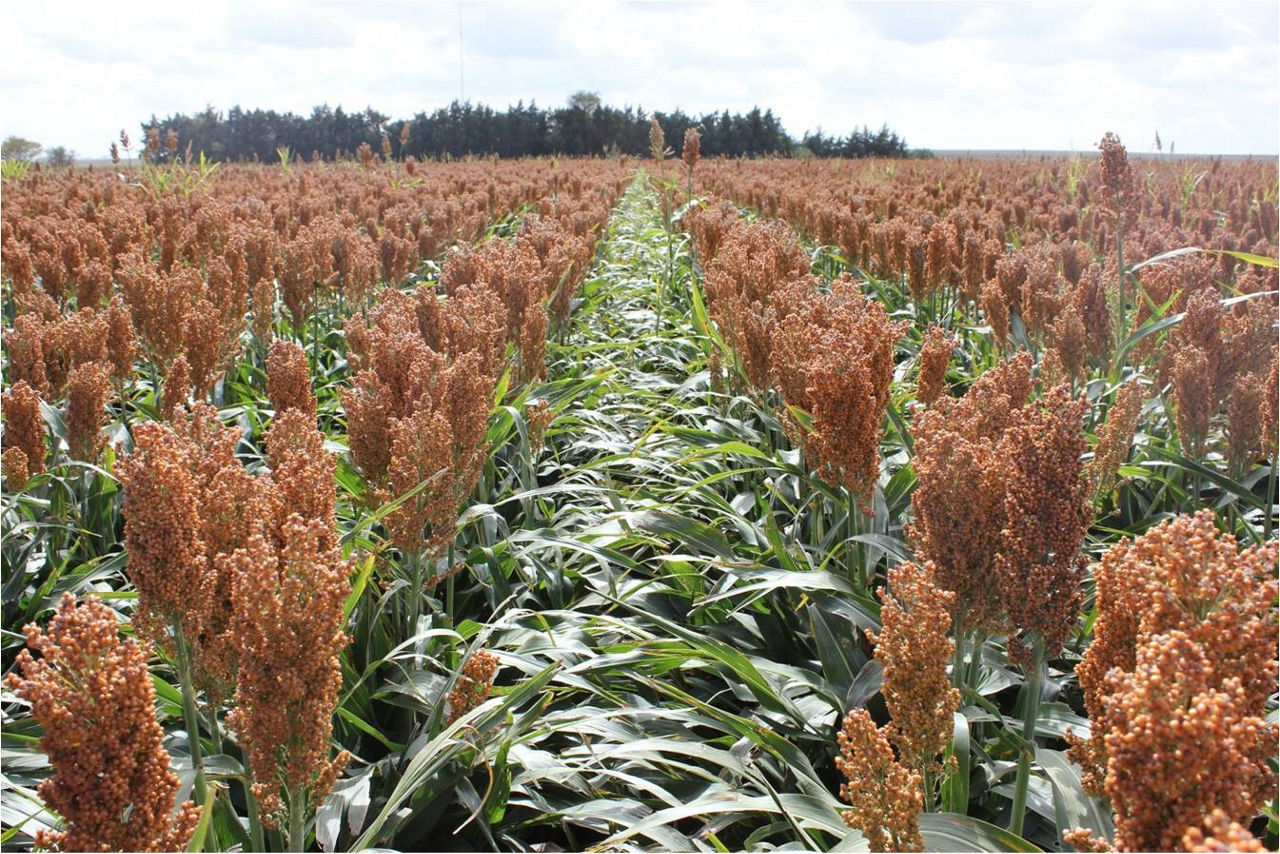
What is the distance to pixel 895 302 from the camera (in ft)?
26.6

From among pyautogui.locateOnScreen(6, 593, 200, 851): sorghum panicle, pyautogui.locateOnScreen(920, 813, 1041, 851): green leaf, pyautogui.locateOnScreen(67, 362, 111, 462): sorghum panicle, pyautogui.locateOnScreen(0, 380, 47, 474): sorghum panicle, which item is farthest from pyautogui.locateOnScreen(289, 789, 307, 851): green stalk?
pyautogui.locateOnScreen(67, 362, 111, 462): sorghum panicle

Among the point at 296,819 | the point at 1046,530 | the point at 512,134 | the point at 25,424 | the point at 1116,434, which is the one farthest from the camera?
the point at 512,134

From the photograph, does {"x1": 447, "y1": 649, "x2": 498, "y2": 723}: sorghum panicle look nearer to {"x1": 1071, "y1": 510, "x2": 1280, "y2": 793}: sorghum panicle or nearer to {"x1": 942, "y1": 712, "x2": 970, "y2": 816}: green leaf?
{"x1": 942, "y1": 712, "x2": 970, "y2": 816}: green leaf

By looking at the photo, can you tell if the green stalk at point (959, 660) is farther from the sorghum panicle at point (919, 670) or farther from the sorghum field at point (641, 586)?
the sorghum panicle at point (919, 670)

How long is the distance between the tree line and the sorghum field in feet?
124

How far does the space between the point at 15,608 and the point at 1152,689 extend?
3.57 meters

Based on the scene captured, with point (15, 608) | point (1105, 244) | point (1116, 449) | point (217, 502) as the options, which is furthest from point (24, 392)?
point (1105, 244)

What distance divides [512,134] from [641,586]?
1842 inches

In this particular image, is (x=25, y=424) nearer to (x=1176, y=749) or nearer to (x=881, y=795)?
(x=881, y=795)

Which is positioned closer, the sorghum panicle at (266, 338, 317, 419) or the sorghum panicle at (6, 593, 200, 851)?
the sorghum panicle at (6, 593, 200, 851)

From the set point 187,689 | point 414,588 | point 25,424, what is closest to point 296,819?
point 187,689

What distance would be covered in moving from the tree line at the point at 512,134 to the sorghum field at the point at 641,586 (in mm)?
37694

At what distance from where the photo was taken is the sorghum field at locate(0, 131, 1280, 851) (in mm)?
1278

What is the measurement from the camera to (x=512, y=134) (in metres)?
47.1
